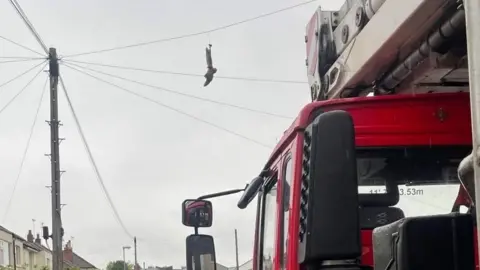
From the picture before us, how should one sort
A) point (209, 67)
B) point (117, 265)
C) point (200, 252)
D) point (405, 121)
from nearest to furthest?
point (405, 121), point (200, 252), point (209, 67), point (117, 265)

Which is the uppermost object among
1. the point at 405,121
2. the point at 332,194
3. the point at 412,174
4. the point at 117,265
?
the point at 405,121

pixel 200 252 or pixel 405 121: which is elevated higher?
pixel 405 121

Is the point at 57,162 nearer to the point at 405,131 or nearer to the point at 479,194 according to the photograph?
the point at 405,131

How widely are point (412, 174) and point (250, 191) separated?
3.89 ft

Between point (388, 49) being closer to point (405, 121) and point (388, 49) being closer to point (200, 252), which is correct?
point (405, 121)

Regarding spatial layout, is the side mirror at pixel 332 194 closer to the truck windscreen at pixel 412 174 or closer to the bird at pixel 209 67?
the truck windscreen at pixel 412 174

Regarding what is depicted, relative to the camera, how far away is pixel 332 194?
223 centimetres

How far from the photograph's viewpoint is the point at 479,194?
1552mm

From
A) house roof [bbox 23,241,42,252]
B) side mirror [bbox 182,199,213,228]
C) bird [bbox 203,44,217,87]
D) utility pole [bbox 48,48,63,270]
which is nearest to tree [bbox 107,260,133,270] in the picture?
house roof [bbox 23,241,42,252]

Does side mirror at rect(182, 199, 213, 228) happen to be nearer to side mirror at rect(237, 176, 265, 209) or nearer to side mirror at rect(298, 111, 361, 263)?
side mirror at rect(237, 176, 265, 209)

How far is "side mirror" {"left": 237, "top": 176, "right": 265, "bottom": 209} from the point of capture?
3.87m

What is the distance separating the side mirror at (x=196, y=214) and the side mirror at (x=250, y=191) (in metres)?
0.29

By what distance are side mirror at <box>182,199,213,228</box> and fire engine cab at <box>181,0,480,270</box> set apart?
2.07ft

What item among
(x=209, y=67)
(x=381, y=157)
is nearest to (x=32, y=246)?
(x=209, y=67)
